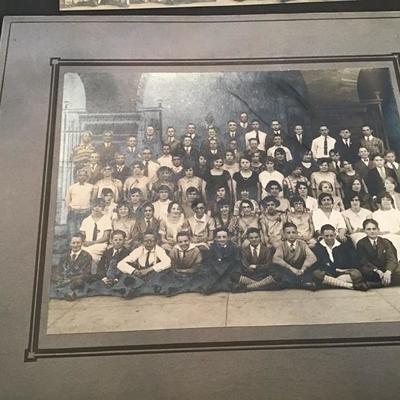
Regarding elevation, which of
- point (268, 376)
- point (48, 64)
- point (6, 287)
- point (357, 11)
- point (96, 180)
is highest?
point (357, 11)

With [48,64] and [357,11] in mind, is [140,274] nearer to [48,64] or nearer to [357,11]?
[48,64]

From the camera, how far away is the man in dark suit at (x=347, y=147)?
1677 mm

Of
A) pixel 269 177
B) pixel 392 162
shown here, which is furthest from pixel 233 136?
pixel 392 162

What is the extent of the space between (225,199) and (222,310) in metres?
0.34

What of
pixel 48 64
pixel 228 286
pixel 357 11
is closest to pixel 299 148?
pixel 228 286

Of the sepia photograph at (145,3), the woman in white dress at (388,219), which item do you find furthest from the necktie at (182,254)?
the sepia photograph at (145,3)

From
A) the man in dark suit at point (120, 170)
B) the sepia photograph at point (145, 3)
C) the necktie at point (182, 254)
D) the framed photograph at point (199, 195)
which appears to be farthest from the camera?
the sepia photograph at point (145, 3)

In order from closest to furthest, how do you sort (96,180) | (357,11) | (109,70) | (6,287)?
(6,287) < (96,180) < (109,70) < (357,11)

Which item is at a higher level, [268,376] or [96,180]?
[96,180]

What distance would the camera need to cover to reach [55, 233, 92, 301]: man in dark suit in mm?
1482

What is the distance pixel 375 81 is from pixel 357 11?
33 cm

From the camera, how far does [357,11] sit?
1.94m

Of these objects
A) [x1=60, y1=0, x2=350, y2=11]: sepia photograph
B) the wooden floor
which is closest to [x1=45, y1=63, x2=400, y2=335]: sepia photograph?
the wooden floor

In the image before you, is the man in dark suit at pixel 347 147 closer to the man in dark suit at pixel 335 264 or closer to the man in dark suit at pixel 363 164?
the man in dark suit at pixel 363 164
